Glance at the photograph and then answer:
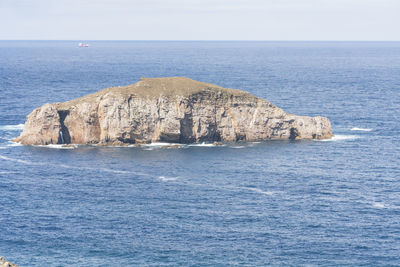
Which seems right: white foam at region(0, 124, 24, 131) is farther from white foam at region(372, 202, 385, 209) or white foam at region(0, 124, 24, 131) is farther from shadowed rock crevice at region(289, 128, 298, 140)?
white foam at region(372, 202, 385, 209)

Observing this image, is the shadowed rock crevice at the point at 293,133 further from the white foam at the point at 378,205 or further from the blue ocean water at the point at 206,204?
the white foam at the point at 378,205

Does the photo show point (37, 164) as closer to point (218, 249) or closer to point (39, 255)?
point (39, 255)

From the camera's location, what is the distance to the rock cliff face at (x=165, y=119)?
135 m

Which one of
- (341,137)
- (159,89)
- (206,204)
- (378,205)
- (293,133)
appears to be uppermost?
(159,89)

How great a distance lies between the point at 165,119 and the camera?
135375mm

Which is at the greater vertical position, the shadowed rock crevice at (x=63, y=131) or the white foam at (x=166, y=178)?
the shadowed rock crevice at (x=63, y=131)

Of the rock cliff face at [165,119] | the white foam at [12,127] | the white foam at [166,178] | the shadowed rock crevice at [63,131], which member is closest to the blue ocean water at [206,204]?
the white foam at [166,178]

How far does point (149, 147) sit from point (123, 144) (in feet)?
20.5

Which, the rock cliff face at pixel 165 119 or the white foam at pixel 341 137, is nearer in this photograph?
the rock cliff face at pixel 165 119

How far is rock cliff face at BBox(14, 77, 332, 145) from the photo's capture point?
443 ft

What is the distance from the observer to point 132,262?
77312 mm

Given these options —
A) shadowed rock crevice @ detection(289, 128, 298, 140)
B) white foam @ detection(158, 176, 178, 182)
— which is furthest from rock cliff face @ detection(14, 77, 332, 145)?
white foam @ detection(158, 176, 178, 182)

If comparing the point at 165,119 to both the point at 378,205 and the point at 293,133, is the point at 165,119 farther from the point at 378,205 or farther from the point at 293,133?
the point at 378,205

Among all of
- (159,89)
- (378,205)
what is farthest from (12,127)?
(378,205)
